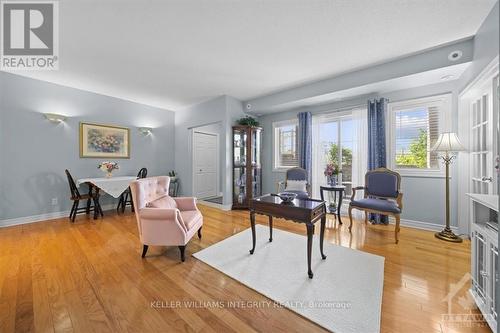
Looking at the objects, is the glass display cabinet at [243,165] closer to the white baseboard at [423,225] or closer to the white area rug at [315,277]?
the white area rug at [315,277]

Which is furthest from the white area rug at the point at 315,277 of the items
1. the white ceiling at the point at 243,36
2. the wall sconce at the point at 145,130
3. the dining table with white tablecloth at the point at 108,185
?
the wall sconce at the point at 145,130

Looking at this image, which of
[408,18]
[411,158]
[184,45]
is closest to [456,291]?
[411,158]

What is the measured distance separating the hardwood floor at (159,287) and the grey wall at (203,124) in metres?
1.91

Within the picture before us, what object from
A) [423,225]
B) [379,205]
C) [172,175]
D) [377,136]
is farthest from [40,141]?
[423,225]

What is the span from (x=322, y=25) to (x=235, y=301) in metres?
2.95

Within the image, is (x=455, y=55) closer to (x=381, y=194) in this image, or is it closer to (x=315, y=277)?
(x=381, y=194)

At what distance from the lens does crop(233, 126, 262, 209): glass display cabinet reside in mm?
4547

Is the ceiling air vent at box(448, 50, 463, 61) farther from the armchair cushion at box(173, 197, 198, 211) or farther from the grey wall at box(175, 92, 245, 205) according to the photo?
the armchair cushion at box(173, 197, 198, 211)

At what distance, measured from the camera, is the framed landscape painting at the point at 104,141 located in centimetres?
409

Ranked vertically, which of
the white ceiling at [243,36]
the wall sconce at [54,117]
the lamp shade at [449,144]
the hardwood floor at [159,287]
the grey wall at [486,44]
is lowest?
the hardwood floor at [159,287]

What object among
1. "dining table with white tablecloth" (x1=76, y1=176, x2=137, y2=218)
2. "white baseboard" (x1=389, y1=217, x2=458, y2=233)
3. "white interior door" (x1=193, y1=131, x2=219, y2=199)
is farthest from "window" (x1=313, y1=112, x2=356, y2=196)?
"dining table with white tablecloth" (x1=76, y1=176, x2=137, y2=218)

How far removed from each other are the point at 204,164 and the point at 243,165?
1.87 m

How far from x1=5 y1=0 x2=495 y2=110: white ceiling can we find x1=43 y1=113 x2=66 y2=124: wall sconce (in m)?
0.70

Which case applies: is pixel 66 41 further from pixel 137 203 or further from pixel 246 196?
pixel 246 196
